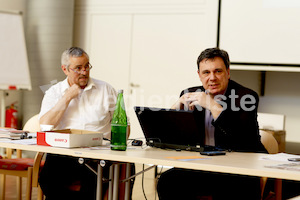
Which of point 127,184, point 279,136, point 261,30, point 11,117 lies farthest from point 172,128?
point 11,117

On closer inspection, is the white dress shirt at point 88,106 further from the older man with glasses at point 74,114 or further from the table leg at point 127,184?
the table leg at point 127,184

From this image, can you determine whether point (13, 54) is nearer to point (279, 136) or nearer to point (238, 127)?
point (279, 136)

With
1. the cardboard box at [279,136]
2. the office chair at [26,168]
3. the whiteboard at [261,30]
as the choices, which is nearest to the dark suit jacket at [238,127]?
the office chair at [26,168]

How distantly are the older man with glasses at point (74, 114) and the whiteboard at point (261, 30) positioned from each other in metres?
2.00

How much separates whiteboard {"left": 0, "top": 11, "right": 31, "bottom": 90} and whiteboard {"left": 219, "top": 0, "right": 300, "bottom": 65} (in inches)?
89.3

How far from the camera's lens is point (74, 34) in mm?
5918

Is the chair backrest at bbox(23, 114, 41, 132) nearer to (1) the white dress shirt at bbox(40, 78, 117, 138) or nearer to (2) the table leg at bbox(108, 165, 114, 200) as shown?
(1) the white dress shirt at bbox(40, 78, 117, 138)

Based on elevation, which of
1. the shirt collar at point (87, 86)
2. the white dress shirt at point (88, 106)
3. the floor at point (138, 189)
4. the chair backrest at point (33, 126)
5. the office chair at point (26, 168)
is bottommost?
the floor at point (138, 189)

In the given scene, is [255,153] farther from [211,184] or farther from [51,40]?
[51,40]

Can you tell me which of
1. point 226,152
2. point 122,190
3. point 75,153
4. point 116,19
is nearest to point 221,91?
point 226,152

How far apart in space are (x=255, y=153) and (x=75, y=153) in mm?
886

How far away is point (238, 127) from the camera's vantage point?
7.29ft

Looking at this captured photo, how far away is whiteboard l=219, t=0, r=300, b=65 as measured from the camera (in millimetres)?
4477

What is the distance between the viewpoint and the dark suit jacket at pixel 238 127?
219cm
